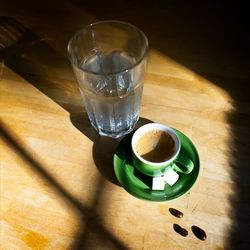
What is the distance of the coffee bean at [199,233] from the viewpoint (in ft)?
1.87

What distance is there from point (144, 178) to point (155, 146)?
0.20 ft

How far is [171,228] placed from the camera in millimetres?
584

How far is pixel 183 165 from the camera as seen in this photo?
1.98 ft

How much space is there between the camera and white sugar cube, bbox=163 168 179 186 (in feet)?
1.98

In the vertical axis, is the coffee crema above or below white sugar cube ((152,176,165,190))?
above

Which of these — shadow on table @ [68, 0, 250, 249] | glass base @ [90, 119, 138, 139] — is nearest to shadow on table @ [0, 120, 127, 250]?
glass base @ [90, 119, 138, 139]

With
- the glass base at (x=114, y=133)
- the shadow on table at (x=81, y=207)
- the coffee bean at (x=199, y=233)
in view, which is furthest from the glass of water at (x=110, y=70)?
the coffee bean at (x=199, y=233)

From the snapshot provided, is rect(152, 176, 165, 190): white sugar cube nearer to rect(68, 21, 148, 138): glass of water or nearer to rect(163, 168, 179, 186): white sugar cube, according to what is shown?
rect(163, 168, 179, 186): white sugar cube

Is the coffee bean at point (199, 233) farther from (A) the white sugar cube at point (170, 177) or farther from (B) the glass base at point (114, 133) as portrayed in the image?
(B) the glass base at point (114, 133)

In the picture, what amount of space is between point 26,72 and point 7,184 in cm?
28

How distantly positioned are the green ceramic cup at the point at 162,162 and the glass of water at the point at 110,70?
0.09m

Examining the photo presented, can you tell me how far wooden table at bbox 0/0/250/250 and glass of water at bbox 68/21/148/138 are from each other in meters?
0.04

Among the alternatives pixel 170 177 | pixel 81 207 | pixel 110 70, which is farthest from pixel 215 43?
pixel 81 207

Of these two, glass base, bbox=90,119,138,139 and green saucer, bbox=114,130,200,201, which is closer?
green saucer, bbox=114,130,200,201
